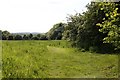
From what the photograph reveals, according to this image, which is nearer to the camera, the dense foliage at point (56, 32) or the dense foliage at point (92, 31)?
the dense foliage at point (92, 31)

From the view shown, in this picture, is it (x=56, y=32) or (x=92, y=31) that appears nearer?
(x=92, y=31)

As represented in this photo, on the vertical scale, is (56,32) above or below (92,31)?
above

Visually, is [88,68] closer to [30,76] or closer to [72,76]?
[72,76]

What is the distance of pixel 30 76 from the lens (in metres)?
10.2

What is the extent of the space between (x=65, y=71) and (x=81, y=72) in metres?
0.67

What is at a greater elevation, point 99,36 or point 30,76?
point 99,36

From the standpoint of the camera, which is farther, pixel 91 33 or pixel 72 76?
pixel 91 33

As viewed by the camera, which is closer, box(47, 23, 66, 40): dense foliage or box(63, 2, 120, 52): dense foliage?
box(63, 2, 120, 52): dense foliage

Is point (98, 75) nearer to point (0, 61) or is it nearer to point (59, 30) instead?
point (0, 61)

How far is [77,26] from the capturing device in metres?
26.1

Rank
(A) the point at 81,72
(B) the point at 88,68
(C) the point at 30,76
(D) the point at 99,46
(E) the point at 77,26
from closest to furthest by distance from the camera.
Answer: (C) the point at 30,76 → (A) the point at 81,72 → (B) the point at 88,68 → (D) the point at 99,46 → (E) the point at 77,26

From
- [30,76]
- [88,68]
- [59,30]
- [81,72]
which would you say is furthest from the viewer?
[59,30]

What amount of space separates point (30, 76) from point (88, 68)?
4.35m

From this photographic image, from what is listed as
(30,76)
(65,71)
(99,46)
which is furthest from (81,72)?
(99,46)
